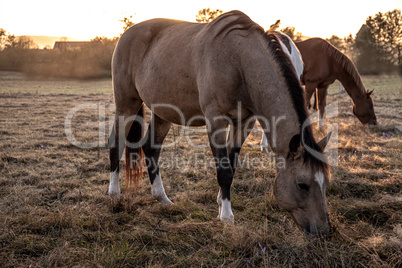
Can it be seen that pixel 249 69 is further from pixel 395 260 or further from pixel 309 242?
pixel 395 260

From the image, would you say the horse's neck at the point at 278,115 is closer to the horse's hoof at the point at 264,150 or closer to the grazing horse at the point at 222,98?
the grazing horse at the point at 222,98

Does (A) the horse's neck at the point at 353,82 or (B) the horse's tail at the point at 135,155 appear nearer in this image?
(B) the horse's tail at the point at 135,155

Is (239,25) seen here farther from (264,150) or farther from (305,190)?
(264,150)

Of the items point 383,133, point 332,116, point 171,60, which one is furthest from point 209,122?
point 332,116

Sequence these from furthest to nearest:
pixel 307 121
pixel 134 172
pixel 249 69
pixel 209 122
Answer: pixel 134 172, pixel 209 122, pixel 249 69, pixel 307 121

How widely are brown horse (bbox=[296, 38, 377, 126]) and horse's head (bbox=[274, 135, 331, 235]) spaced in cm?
468

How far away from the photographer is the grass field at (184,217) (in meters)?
2.02

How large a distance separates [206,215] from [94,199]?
137 cm

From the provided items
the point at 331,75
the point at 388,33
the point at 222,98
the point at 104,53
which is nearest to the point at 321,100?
the point at 331,75

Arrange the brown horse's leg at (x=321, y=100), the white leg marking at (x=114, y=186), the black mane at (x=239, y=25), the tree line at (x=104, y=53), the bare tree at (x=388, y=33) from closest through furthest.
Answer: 1. the black mane at (x=239, y=25)
2. the white leg marking at (x=114, y=186)
3. the brown horse's leg at (x=321, y=100)
4. the tree line at (x=104, y=53)
5. the bare tree at (x=388, y=33)

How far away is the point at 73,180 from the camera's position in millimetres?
3822

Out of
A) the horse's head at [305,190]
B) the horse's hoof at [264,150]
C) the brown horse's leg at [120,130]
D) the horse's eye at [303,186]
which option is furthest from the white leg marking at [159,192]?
the horse's hoof at [264,150]

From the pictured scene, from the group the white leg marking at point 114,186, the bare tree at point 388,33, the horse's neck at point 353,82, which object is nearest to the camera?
the white leg marking at point 114,186

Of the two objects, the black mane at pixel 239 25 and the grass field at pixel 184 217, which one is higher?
the black mane at pixel 239 25
